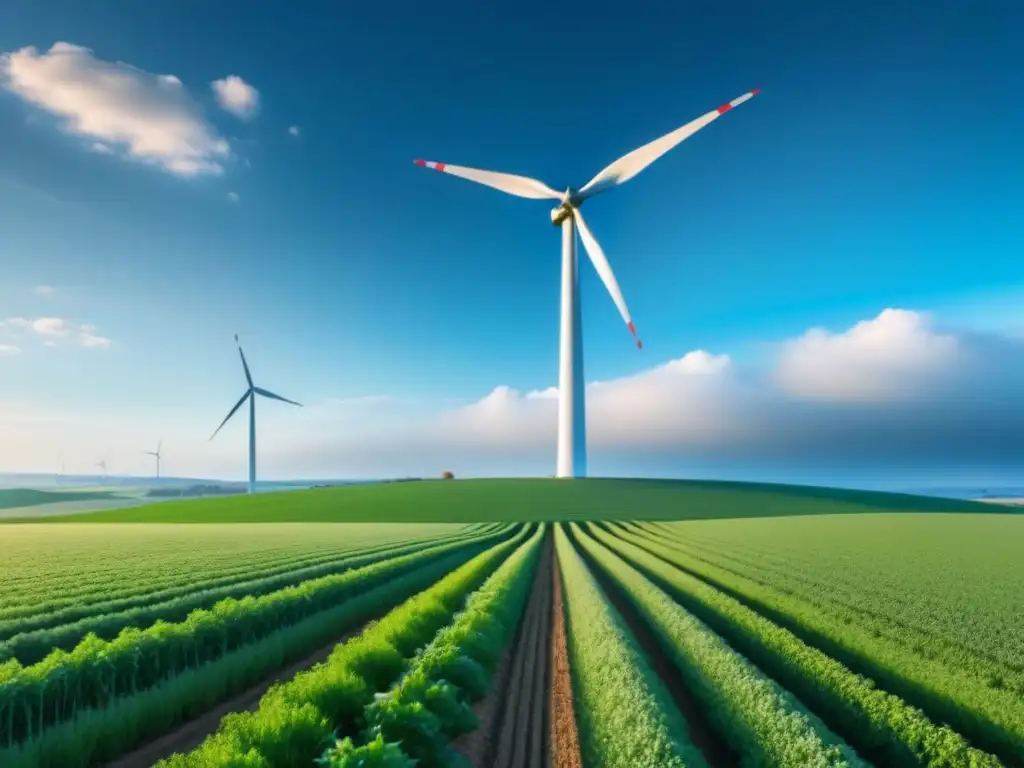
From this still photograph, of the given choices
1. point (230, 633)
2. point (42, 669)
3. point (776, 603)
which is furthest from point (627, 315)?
point (42, 669)

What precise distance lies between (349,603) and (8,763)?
42.1 feet

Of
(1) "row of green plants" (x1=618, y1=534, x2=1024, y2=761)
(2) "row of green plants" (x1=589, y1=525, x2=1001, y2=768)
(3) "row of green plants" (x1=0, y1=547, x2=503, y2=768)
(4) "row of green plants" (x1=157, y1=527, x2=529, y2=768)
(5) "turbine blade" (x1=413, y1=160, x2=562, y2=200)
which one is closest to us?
(4) "row of green plants" (x1=157, y1=527, x2=529, y2=768)

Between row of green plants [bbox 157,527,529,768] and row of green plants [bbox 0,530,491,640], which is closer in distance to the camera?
row of green plants [bbox 157,527,529,768]

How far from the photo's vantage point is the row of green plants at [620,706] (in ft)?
28.9

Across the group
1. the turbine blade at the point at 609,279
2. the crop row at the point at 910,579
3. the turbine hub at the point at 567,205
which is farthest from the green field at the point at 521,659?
the turbine hub at the point at 567,205

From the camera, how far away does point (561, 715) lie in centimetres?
1229

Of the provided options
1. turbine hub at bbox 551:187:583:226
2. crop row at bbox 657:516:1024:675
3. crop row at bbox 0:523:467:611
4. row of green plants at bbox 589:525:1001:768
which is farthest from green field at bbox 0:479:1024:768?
turbine hub at bbox 551:187:583:226

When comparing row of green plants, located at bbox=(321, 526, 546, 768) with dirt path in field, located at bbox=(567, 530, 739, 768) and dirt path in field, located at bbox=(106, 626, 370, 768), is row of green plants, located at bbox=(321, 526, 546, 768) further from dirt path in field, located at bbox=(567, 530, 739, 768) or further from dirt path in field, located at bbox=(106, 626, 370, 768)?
dirt path in field, located at bbox=(567, 530, 739, 768)

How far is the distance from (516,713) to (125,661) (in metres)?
7.86

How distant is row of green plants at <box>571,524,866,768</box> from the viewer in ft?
28.5

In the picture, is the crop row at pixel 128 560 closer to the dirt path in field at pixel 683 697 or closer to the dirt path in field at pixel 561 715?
the dirt path in field at pixel 561 715

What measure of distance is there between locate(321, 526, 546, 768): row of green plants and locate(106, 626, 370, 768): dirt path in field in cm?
304

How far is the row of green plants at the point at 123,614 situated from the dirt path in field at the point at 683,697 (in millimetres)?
13299

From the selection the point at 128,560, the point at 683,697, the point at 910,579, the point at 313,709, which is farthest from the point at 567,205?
the point at 313,709
